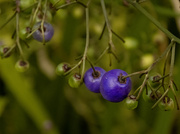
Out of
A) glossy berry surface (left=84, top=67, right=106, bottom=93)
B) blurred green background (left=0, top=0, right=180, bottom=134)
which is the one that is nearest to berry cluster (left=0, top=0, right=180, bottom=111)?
glossy berry surface (left=84, top=67, right=106, bottom=93)

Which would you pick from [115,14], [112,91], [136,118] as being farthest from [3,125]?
[112,91]

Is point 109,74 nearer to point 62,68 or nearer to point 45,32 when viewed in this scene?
point 62,68

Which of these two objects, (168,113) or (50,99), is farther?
(50,99)

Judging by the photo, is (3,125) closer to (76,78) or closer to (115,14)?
(115,14)

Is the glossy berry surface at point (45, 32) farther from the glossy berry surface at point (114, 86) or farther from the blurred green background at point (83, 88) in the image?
the blurred green background at point (83, 88)

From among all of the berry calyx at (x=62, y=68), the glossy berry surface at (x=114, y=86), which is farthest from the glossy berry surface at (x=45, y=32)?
the glossy berry surface at (x=114, y=86)

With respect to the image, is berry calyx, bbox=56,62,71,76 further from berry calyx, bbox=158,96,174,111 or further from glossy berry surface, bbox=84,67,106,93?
berry calyx, bbox=158,96,174,111
